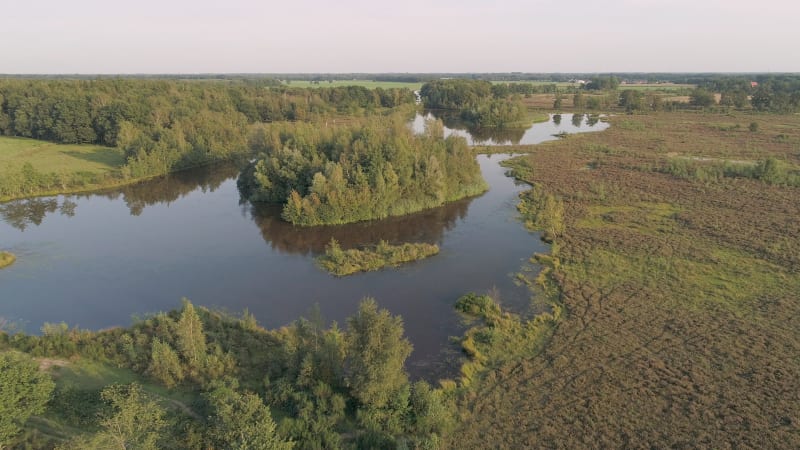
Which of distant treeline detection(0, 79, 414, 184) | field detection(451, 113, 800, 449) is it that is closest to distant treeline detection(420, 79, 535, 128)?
distant treeline detection(0, 79, 414, 184)

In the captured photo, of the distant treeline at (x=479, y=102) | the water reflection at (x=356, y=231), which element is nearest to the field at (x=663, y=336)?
the water reflection at (x=356, y=231)

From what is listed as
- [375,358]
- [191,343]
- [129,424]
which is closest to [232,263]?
[191,343]

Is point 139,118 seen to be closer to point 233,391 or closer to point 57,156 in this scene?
point 57,156

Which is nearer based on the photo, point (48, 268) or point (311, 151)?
point (48, 268)

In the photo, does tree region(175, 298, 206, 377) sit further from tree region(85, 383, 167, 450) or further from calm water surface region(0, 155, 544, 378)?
calm water surface region(0, 155, 544, 378)

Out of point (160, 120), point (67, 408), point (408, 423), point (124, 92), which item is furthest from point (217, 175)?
point (408, 423)

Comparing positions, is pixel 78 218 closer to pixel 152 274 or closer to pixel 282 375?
pixel 152 274

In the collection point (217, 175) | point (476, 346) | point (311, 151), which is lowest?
point (476, 346)
